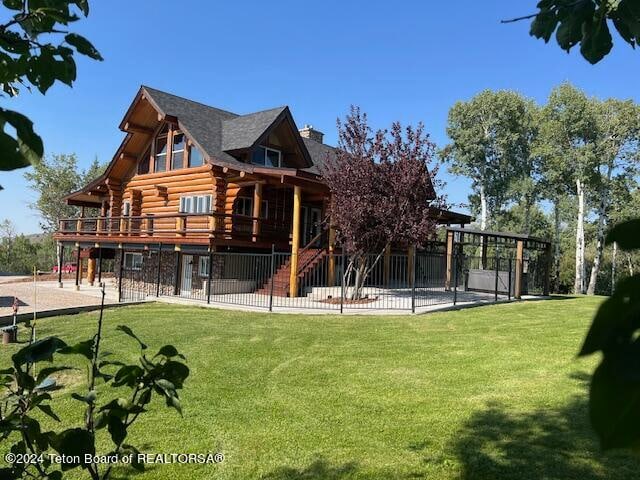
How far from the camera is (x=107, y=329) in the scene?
1108 centimetres

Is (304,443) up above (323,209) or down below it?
below

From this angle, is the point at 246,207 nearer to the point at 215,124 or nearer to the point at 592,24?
the point at 215,124

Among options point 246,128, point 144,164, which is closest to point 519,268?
point 246,128

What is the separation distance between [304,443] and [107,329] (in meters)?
7.92

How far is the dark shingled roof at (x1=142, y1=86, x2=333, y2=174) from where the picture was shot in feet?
72.5

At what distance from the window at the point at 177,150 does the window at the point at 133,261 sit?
572cm

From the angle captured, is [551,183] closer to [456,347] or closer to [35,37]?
[456,347]

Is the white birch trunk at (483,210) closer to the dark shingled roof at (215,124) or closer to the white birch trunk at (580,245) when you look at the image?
the white birch trunk at (580,245)

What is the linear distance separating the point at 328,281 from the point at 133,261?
12689 mm

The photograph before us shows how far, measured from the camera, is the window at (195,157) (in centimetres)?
2298

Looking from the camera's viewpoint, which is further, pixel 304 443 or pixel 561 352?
pixel 561 352

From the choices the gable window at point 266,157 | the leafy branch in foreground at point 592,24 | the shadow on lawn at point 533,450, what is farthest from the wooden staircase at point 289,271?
the leafy branch in foreground at point 592,24

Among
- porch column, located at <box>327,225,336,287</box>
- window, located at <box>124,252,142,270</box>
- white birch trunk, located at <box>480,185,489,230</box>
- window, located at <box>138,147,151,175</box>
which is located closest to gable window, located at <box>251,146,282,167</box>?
porch column, located at <box>327,225,336,287</box>

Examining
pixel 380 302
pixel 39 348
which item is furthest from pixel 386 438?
pixel 380 302
